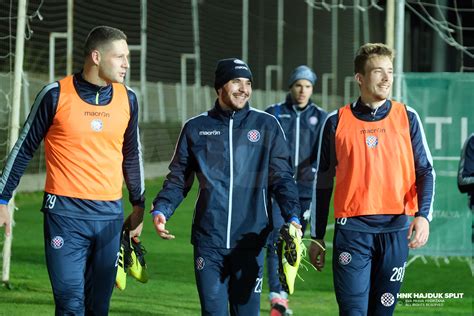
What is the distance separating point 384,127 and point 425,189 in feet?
1.39

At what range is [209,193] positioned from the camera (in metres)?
6.58

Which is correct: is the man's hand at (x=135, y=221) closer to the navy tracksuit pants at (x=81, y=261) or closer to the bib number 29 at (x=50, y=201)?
the navy tracksuit pants at (x=81, y=261)

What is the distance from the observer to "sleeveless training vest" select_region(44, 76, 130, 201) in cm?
666

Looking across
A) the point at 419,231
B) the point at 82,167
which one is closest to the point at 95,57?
the point at 82,167

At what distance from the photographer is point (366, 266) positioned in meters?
6.56

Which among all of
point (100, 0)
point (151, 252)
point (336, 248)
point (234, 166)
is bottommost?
point (151, 252)

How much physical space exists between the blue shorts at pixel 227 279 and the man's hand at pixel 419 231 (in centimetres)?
87

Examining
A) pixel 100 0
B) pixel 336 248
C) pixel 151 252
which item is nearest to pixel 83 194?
pixel 336 248

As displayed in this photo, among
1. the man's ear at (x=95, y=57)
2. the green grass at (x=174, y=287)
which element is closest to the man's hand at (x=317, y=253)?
the man's ear at (x=95, y=57)

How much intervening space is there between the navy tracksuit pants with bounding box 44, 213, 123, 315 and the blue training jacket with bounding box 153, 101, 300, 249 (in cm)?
40

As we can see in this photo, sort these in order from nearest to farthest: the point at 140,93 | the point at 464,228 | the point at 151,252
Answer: the point at 464,228 < the point at 151,252 < the point at 140,93

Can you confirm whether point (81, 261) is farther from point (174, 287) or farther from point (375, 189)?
point (174, 287)

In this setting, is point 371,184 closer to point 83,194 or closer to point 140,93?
point 83,194

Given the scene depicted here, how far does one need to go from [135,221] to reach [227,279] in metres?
0.83
